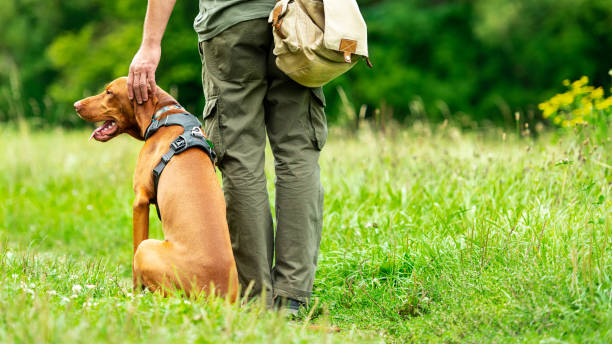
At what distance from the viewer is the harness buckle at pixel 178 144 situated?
2843 mm

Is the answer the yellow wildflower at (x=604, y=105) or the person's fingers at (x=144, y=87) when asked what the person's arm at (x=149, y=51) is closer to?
the person's fingers at (x=144, y=87)

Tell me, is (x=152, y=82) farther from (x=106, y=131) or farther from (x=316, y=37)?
(x=316, y=37)

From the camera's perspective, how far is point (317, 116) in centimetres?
317

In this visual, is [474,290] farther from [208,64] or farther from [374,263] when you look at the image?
[208,64]

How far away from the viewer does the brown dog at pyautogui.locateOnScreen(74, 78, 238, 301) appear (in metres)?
2.64

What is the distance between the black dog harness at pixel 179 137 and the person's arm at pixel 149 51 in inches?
6.2

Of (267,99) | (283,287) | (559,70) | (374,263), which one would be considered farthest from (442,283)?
(559,70)

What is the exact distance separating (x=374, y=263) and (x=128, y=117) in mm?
1520

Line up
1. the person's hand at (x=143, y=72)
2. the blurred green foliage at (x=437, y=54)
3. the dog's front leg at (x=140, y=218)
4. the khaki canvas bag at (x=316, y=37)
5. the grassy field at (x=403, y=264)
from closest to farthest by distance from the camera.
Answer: the grassy field at (x=403, y=264) < the khaki canvas bag at (x=316, y=37) < the dog's front leg at (x=140, y=218) < the person's hand at (x=143, y=72) < the blurred green foliage at (x=437, y=54)

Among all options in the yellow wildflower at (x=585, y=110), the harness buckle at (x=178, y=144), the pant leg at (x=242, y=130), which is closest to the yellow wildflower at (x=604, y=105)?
the yellow wildflower at (x=585, y=110)

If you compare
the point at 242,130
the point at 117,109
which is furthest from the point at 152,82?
the point at 242,130

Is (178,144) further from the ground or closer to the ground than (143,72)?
closer to the ground

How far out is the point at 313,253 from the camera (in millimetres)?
3197

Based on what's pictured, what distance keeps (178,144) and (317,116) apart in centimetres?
73
